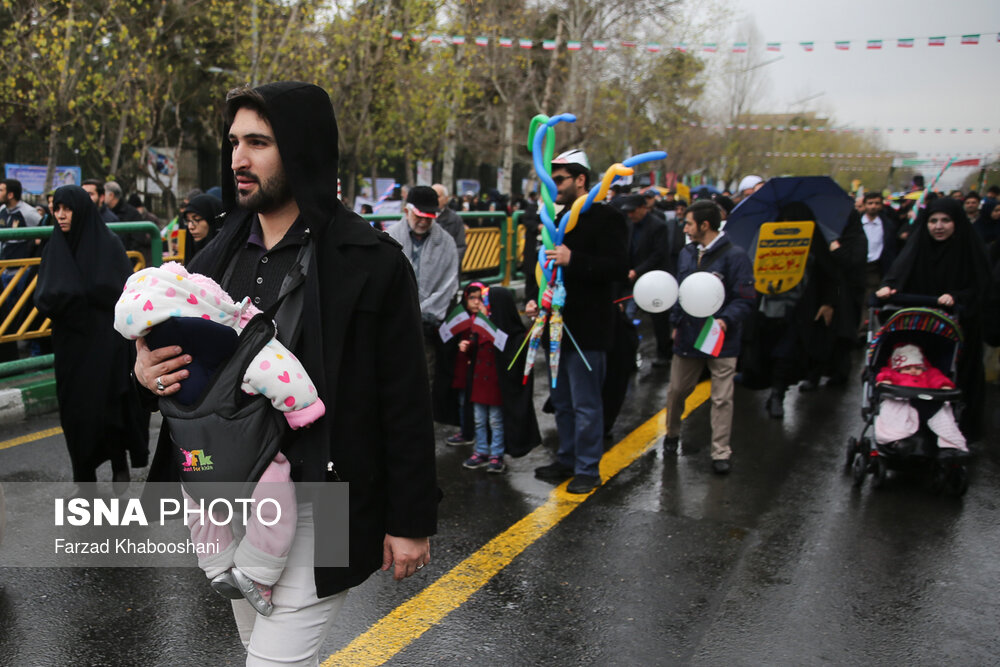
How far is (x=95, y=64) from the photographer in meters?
23.8

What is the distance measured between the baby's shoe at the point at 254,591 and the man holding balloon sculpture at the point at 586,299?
11.2ft

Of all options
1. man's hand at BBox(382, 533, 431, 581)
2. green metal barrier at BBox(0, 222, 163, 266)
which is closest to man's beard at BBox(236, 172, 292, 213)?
man's hand at BBox(382, 533, 431, 581)

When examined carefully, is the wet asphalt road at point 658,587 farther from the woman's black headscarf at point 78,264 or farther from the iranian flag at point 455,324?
the woman's black headscarf at point 78,264

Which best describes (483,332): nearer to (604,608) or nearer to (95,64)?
(604,608)

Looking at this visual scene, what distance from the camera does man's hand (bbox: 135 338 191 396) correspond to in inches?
76.8

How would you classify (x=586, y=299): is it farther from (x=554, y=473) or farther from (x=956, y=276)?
(x=956, y=276)

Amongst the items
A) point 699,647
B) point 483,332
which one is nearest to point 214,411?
point 699,647

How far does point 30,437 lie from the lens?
6.21 m

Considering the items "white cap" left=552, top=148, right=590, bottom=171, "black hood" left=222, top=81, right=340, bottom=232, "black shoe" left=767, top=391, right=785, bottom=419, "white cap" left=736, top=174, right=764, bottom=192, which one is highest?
"white cap" left=736, top=174, right=764, bottom=192

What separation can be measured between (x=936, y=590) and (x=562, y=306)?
2.54m

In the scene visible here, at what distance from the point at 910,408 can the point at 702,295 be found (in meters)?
1.51

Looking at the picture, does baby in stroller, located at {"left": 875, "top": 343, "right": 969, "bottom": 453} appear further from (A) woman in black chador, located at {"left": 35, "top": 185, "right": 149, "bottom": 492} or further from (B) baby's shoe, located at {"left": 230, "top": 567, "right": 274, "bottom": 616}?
(A) woman in black chador, located at {"left": 35, "top": 185, "right": 149, "bottom": 492}

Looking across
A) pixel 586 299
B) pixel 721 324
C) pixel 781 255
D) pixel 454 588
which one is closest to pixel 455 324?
pixel 586 299

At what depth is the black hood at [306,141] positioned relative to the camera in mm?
1984
